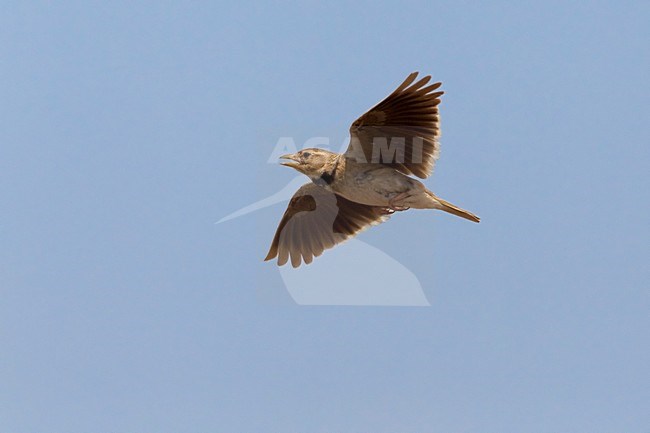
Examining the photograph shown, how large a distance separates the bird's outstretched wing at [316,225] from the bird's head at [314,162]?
1.78 metres

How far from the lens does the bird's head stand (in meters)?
17.6

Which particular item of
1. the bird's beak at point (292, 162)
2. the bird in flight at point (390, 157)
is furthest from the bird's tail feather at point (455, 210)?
the bird's beak at point (292, 162)

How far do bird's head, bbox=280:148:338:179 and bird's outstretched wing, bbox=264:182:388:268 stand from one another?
1778 mm

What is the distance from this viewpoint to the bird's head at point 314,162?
17609 mm

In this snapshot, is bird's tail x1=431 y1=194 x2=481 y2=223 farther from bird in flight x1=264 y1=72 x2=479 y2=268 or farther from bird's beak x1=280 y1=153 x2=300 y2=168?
bird's beak x1=280 y1=153 x2=300 y2=168

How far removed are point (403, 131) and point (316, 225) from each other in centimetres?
311

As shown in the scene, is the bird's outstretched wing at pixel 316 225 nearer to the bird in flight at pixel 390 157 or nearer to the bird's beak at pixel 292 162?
the bird in flight at pixel 390 157

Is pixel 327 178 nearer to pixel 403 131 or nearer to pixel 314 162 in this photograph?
pixel 314 162

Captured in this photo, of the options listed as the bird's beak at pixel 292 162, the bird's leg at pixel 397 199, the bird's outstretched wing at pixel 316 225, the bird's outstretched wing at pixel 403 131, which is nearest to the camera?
the bird's outstretched wing at pixel 403 131

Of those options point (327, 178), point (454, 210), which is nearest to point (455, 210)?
point (454, 210)

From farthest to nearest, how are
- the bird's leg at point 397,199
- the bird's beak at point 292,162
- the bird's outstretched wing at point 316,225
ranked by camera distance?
the bird's outstretched wing at point 316,225
the bird's beak at point 292,162
the bird's leg at point 397,199

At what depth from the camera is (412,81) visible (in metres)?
16.6

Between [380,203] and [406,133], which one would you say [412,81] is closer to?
[406,133]

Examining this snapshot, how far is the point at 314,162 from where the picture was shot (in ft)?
57.8
